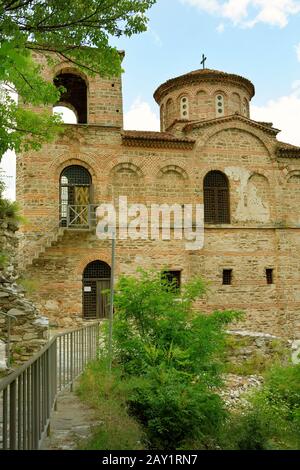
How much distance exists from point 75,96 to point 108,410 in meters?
20.3

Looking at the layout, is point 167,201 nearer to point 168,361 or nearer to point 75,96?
point 75,96

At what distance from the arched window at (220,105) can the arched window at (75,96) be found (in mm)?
7128

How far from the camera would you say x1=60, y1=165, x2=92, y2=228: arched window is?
62.6 ft

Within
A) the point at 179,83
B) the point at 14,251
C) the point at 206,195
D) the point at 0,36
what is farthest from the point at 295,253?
the point at 0,36

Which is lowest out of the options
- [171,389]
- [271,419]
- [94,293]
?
[271,419]

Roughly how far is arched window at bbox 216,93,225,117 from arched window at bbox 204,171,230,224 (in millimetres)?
5214

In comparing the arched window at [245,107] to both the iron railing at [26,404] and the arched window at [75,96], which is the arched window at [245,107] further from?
the iron railing at [26,404]

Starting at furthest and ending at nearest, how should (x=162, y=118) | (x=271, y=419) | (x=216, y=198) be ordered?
(x=162, y=118) → (x=216, y=198) → (x=271, y=419)

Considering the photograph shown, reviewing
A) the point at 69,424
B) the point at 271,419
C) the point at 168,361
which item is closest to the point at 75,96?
the point at 168,361

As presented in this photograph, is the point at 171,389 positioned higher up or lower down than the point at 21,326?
lower down

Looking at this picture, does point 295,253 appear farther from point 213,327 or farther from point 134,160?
point 213,327

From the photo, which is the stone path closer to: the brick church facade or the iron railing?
the iron railing

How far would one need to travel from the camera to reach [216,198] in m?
21.2

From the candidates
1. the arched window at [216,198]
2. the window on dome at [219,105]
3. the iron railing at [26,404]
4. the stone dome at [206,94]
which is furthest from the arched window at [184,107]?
the iron railing at [26,404]
